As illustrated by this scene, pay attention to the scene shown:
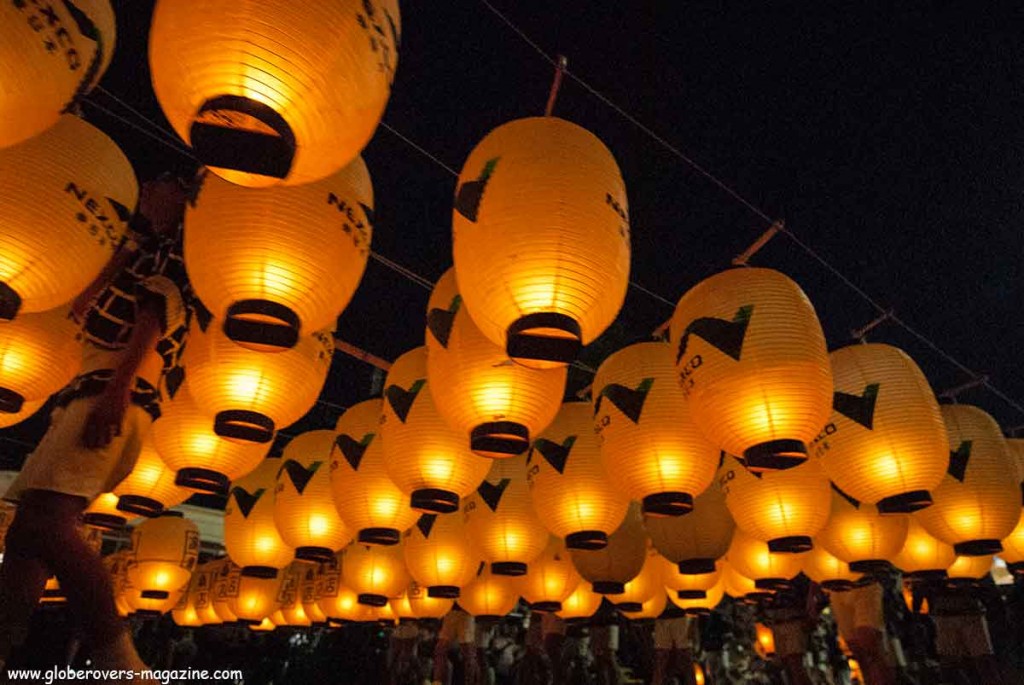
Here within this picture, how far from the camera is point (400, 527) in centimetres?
394

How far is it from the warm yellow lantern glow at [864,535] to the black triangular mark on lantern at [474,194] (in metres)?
3.15

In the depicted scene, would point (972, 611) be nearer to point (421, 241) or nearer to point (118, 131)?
point (421, 241)

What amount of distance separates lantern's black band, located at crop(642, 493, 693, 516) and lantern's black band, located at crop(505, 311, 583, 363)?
4.20ft

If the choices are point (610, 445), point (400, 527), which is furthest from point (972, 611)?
point (400, 527)

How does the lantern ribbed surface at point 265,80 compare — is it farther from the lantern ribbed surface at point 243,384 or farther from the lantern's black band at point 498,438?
the lantern's black band at point 498,438

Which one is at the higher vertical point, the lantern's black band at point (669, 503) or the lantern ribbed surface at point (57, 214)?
the lantern ribbed surface at point (57, 214)

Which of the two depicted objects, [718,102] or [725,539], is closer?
[725,539]

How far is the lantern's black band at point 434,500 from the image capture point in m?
3.29

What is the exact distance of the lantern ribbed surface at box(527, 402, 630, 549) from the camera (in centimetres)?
367

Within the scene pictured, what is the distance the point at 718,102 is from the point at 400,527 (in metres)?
Result: 3.68

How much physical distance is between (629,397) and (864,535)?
2059mm

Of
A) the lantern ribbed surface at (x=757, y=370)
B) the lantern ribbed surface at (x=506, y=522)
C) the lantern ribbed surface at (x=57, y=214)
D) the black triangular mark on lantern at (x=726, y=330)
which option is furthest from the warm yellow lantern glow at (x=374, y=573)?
the lantern ribbed surface at (x=57, y=214)

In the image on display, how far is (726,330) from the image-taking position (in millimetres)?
2834

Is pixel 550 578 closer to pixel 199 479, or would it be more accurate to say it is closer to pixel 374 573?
pixel 374 573
